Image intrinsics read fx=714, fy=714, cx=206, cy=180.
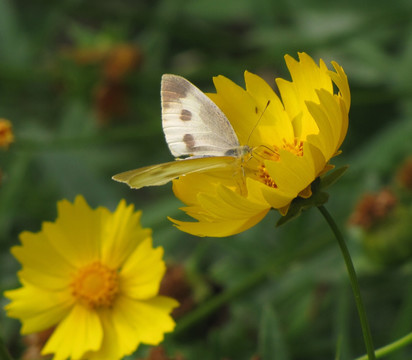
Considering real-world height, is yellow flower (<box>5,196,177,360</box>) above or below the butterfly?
below

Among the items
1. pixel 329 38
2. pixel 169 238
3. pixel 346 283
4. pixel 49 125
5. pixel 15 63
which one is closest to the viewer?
pixel 346 283

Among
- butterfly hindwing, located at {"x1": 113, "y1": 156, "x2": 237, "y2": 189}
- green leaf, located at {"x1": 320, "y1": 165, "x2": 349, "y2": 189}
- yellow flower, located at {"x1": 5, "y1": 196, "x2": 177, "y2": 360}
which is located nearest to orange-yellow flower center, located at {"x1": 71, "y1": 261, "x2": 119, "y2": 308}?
yellow flower, located at {"x1": 5, "y1": 196, "x2": 177, "y2": 360}

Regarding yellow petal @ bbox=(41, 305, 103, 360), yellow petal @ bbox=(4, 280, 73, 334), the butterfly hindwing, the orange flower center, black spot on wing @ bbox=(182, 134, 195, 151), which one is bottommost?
yellow petal @ bbox=(41, 305, 103, 360)

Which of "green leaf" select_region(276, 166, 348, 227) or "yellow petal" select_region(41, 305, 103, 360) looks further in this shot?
"yellow petal" select_region(41, 305, 103, 360)

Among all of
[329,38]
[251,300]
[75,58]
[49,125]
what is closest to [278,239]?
[251,300]

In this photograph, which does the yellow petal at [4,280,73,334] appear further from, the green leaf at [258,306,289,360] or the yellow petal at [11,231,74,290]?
the green leaf at [258,306,289,360]

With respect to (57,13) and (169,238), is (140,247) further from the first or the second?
(57,13)

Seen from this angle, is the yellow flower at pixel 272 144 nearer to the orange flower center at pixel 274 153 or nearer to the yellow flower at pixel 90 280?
the orange flower center at pixel 274 153
